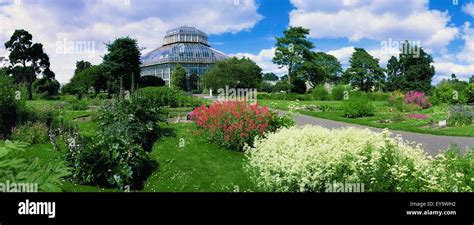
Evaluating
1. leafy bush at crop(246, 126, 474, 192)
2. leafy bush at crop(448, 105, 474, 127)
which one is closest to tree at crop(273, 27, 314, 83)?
leafy bush at crop(448, 105, 474, 127)

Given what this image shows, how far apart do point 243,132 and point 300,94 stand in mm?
27025

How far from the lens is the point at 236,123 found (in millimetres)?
11461

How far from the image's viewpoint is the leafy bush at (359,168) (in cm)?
625

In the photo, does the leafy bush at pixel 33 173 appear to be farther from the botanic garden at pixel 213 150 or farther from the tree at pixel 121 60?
the tree at pixel 121 60

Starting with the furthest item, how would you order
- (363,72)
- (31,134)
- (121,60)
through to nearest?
1. (363,72)
2. (121,60)
3. (31,134)

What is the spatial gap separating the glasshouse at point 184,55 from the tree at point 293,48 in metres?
28.7

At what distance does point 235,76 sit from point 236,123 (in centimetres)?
3247

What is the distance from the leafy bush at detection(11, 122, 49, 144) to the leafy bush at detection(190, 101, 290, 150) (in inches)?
197

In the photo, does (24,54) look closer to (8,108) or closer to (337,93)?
(8,108)

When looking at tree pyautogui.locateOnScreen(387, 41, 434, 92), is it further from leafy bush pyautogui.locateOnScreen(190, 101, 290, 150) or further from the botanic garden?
leafy bush pyautogui.locateOnScreen(190, 101, 290, 150)

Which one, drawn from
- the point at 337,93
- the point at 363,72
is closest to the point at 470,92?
the point at 337,93

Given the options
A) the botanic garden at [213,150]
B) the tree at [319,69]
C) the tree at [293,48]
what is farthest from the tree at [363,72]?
the botanic garden at [213,150]

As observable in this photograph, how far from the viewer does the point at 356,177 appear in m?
6.32
